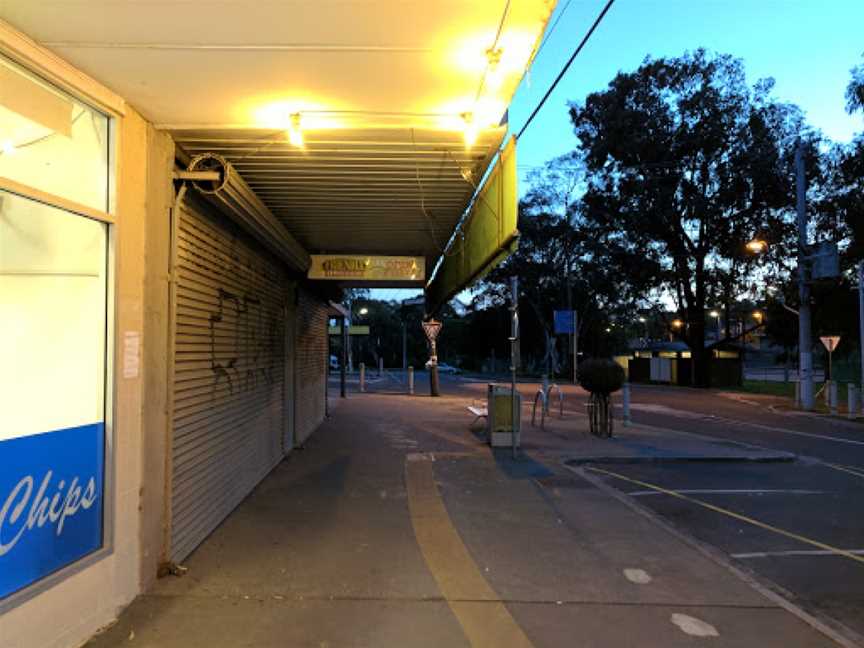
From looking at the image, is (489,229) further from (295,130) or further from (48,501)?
(48,501)

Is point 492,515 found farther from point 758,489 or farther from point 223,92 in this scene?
point 223,92

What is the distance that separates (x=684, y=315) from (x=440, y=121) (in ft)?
113

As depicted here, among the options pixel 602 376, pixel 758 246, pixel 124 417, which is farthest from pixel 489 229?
pixel 758 246

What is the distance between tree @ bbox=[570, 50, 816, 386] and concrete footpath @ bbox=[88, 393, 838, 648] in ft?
89.7

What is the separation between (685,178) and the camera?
112ft

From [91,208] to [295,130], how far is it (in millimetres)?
1589

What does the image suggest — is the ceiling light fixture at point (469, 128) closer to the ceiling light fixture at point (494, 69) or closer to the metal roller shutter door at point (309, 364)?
the ceiling light fixture at point (494, 69)

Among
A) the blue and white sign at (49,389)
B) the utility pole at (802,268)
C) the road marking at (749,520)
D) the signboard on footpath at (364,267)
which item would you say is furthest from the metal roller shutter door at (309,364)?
the utility pole at (802,268)

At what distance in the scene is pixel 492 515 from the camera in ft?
23.3

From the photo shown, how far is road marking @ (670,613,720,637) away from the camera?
4137mm

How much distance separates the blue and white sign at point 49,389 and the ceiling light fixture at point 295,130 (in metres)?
1.56

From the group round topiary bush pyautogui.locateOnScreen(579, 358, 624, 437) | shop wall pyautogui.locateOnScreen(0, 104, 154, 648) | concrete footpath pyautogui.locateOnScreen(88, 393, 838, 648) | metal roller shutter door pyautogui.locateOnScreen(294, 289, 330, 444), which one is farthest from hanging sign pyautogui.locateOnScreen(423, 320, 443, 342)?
shop wall pyautogui.locateOnScreen(0, 104, 154, 648)

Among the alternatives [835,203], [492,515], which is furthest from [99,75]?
[835,203]

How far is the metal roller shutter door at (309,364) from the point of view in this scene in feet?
40.1
